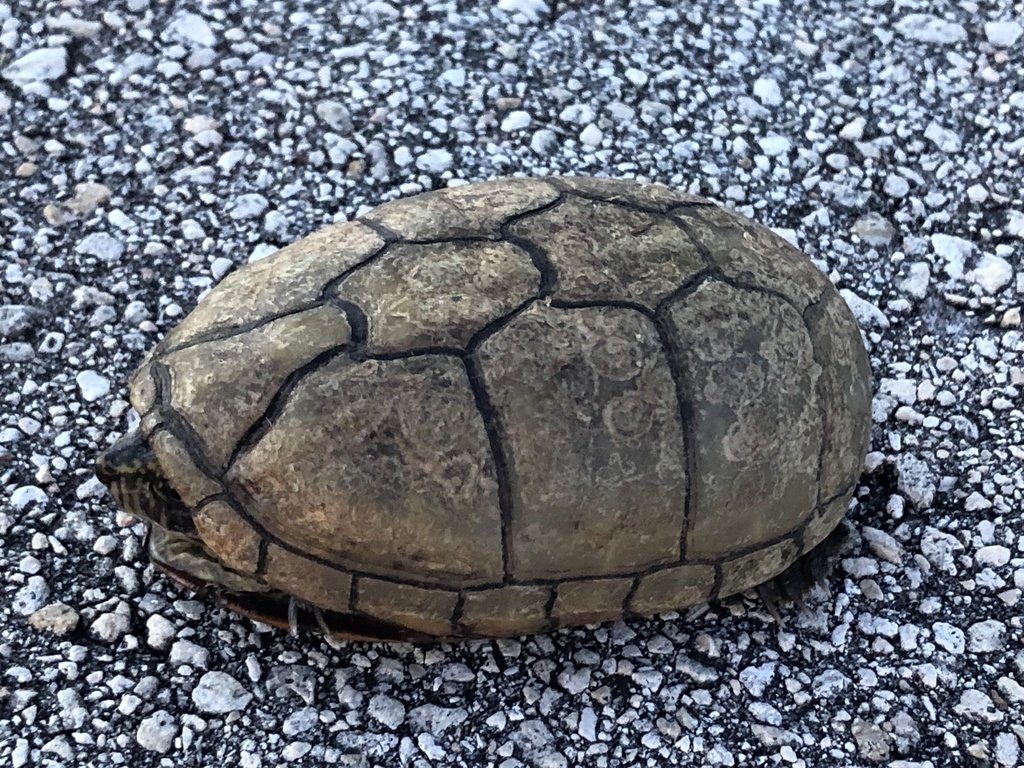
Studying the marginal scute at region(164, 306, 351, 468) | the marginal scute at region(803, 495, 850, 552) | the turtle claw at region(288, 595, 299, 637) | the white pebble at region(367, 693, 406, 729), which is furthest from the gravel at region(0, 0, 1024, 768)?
the marginal scute at region(164, 306, 351, 468)

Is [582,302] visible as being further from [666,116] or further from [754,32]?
[754,32]

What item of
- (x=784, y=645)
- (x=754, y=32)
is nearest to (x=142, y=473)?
(x=784, y=645)

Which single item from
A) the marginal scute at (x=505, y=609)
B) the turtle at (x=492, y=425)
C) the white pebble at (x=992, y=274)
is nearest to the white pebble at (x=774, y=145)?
the white pebble at (x=992, y=274)

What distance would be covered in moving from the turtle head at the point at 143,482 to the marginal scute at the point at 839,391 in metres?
1.48

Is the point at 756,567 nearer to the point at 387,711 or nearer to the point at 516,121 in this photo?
the point at 387,711

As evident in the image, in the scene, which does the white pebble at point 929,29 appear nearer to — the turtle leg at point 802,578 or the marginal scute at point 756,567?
the turtle leg at point 802,578

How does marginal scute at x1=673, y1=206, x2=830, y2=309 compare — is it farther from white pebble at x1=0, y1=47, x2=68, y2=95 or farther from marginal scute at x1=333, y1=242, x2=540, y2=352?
white pebble at x1=0, y1=47, x2=68, y2=95

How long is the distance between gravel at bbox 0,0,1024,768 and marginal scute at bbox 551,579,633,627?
0.25m

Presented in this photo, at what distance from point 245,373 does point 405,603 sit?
605mm

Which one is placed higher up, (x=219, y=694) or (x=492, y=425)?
(x=492, y=425)

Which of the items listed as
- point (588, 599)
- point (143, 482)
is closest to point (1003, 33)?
point (588, 599)

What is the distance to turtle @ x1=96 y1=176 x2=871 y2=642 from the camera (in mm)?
2273

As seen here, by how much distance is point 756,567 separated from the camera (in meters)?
2.58

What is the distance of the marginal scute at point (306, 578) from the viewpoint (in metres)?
2.36
